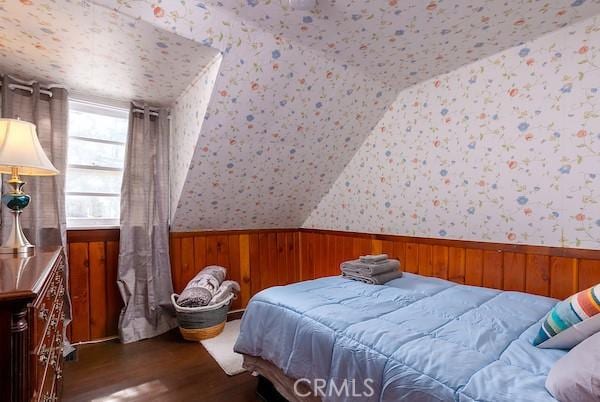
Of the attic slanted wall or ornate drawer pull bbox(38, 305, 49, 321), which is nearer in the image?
ornate drawer pull bbox(38, 305, 49, 321)

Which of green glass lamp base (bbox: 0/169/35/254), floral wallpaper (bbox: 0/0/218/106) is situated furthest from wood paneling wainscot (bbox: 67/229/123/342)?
floral wallpaper (bbox: 0/0/218/106)

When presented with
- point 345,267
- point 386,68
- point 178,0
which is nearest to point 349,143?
point 386,68

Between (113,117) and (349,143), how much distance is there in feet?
6.87

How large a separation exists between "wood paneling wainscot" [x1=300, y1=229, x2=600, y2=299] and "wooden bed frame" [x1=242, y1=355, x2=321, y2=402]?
147 centimetres

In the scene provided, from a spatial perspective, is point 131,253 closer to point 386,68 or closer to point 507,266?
point 386,68

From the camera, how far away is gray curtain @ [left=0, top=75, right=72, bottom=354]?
2148 mm

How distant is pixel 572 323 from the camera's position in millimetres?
1094

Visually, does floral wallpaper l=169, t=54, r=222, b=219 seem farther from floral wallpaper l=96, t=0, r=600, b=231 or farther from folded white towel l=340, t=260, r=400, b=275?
folded white towel l=340, t=260, r=400, b=275

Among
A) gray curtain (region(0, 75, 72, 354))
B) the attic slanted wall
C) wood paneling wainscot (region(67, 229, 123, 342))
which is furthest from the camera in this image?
wood paneling wainscot (region(67, 229, 123, 342))

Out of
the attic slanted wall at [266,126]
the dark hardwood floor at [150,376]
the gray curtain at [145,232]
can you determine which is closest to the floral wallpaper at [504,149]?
the attic slanted wall at [266,126]

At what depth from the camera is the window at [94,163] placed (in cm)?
248

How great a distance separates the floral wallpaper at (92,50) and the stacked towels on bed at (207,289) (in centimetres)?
158

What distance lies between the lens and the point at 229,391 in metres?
1.86

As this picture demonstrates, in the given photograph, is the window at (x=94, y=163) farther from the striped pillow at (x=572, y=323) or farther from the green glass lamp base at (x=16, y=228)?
the striped pillow at (x=572, y=323)
